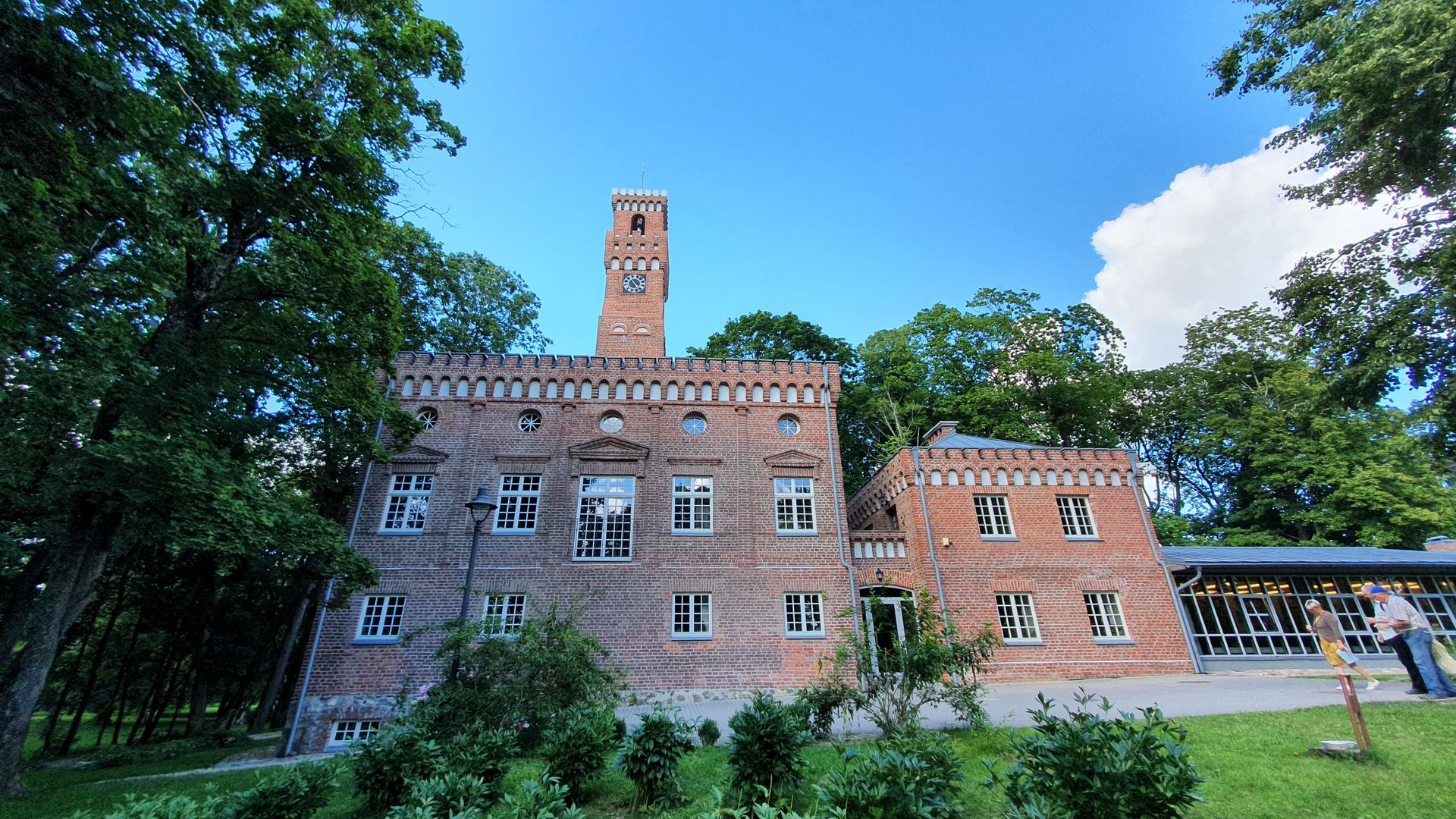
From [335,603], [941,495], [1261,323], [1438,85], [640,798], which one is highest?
[1261,323]

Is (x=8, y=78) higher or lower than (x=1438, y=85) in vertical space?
lower

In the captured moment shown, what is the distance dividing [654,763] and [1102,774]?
4.22 meters

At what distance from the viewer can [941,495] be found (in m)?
17.6

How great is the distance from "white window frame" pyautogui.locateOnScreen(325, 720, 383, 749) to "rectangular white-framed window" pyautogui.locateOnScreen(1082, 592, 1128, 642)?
18.9 m

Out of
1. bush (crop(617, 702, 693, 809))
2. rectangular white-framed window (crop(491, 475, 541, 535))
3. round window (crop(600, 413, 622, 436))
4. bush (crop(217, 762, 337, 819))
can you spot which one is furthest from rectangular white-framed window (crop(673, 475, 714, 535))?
bush (crop(217, 762, 337, 819))

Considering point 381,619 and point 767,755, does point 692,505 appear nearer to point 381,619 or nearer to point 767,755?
point 381,619

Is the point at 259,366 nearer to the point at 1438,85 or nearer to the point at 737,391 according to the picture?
the point at 737,391

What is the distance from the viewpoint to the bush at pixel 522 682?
28.0 ft

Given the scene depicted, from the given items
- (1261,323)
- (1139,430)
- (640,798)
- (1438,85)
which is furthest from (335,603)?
(1261,323)

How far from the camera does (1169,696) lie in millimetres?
11414

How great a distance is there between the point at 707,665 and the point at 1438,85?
18112 millimetres

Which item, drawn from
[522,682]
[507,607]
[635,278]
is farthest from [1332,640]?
[635,278]

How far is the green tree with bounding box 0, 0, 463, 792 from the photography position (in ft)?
22.1

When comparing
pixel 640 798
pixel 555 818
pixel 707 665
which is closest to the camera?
pixel 555 818
